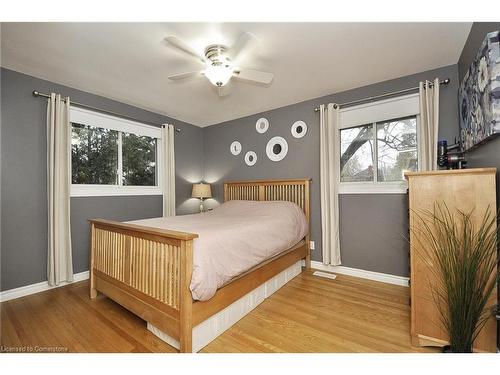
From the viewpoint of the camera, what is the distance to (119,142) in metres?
3.27

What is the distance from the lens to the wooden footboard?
1.46 metres

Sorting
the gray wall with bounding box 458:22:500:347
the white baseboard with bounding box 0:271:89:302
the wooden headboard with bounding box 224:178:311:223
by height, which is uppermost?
the gray wall with bounding box 458:22:500:347

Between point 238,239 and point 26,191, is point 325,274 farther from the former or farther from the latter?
point 26,191

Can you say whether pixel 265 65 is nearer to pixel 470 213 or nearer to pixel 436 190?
pixel 436 190

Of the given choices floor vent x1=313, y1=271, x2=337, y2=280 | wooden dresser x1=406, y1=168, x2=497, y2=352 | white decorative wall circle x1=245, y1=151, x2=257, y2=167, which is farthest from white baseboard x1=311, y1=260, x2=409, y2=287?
white decorative wall circle x1=245, y1=151, x2=257, y2=167

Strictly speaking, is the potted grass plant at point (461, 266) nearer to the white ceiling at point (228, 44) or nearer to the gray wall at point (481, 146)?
the gray wall at point (481, 146)

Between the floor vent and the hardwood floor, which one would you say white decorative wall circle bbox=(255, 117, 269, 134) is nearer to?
the floor vent

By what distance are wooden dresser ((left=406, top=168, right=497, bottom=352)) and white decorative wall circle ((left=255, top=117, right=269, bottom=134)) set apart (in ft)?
7.83

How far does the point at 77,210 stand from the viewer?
2.78 metres

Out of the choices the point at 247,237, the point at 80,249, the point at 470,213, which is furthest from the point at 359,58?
the point at 80,249

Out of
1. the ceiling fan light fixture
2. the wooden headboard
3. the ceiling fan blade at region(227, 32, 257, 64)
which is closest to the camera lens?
the ceiling fan blade at region(227, 32, 257, 64)

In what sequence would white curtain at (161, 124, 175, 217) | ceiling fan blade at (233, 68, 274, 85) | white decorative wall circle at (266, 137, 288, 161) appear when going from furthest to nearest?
white curtain at (161, 124, 175, 217), white decorative wall circle at (266, 137, 288, 161), ceiling fan blade at (233, 68, 274, 85)

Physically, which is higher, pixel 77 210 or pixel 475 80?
pixel 475 80
